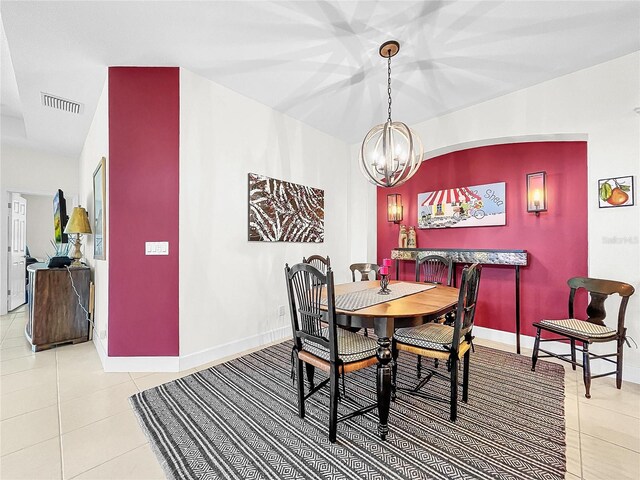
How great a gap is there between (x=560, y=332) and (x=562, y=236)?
48.9 inches

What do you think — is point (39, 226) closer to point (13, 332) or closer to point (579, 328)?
point (13, 332)

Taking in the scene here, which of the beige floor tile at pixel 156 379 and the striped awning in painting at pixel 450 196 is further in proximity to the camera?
the striped awning in painting at pixel 450 196

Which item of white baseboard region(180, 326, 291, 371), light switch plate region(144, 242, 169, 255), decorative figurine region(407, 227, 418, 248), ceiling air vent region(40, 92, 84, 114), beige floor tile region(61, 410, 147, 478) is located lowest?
beige floor tile region(61, 410, 147, 478)

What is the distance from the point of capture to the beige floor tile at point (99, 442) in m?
1.60

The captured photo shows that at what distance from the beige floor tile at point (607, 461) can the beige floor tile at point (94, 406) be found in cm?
286

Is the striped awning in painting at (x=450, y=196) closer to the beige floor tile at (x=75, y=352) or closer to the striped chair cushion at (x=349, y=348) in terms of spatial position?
the striped chair cushion at (x=349, y=348)

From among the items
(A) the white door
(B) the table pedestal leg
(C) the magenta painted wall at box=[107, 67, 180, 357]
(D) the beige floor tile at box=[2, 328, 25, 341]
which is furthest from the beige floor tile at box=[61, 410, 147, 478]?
(A) the white door

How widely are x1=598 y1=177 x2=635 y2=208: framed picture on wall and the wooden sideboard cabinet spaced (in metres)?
5.46

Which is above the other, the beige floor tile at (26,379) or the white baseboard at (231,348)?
the white baseboard at (231,348)

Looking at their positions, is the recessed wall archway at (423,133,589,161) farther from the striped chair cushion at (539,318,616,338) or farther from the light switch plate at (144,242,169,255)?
the light switch plate at (144,242,169,255)

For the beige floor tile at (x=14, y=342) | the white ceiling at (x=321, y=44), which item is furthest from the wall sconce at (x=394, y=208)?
the beige floor tile at (x=14, y=342)

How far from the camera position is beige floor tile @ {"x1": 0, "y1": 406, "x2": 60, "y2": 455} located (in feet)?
5.74

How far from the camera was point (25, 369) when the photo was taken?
→ 9.18ft

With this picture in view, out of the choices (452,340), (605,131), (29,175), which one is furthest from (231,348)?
(29,175)
